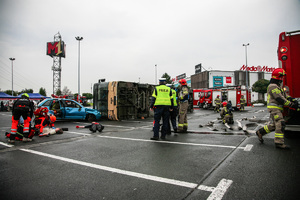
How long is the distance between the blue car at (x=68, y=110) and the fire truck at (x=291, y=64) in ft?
32.7

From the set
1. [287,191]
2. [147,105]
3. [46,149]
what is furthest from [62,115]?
[287,191]

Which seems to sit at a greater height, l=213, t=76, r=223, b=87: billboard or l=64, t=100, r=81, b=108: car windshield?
l=213, t=76, r=223, b=87: billboard

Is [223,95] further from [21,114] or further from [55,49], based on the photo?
[55,49]

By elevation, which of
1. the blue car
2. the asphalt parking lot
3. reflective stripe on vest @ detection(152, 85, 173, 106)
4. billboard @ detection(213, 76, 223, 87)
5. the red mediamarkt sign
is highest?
the red mediamarkt sign

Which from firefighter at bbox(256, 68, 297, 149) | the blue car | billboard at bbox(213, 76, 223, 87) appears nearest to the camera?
firefighter at bbox(256, 68, 297, 149)

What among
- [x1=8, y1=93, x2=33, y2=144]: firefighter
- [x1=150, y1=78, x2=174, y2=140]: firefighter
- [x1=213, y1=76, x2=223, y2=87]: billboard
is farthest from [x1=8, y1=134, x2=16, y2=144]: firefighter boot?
[x1=213, y1=76, x2=223, y2=87]: billboard

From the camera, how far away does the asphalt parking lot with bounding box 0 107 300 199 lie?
2373 millimetres

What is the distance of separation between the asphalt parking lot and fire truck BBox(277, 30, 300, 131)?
2.63 feet

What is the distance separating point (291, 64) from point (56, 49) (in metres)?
61.0

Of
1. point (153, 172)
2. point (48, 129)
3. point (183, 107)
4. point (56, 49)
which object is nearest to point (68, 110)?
point (48, 129)

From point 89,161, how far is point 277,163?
3.46 metres

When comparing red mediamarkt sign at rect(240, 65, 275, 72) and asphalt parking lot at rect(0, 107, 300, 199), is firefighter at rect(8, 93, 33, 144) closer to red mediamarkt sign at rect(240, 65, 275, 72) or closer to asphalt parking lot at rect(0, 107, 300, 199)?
asphalt parking lot at rect(0, 107, 300, 199)

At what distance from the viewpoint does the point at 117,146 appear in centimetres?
500

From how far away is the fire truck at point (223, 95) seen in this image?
851 inches
